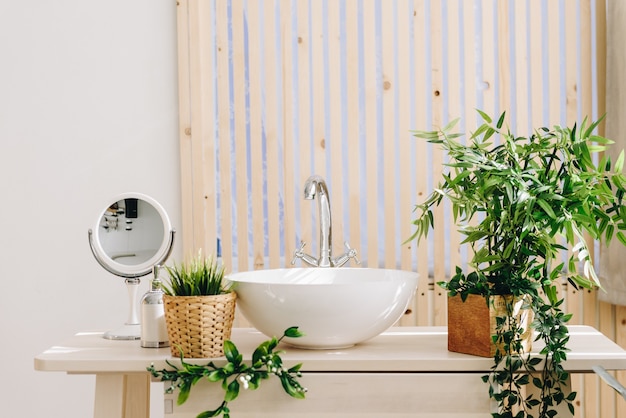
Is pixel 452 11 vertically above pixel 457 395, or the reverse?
pixel 452 11

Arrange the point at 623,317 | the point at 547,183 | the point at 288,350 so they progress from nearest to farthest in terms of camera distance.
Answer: the point at 547,183, the point at 288,350, the point at 623,317

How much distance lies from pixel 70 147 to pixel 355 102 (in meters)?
0.96

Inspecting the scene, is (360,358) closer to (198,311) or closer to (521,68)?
(198,311)

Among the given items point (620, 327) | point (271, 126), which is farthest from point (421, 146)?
point (620, 327)

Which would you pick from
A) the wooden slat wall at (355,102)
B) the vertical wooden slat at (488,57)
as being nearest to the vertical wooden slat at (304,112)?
the wooden slat wall at (355,102)

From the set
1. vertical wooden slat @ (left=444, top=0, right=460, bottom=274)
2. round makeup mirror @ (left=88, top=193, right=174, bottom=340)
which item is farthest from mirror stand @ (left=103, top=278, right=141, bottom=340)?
vertical wooden slat @ (left=444, top=0, right=460, bottom=274)

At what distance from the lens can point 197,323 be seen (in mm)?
1365

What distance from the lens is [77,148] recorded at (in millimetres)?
2348

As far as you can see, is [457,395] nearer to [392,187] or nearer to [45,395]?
[392,187]

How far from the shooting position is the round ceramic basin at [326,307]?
1.37m

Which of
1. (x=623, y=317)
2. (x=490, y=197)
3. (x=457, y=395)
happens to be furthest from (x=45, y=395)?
(x=623, y=317)

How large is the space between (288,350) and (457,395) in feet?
1.14

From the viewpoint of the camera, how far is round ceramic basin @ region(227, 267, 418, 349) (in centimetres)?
137

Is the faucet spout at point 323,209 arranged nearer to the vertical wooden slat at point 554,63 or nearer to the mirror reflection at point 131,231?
the mirror reflection at point 131,231
